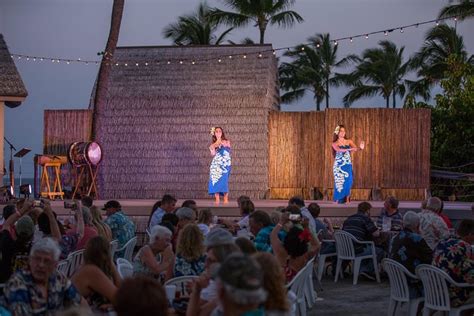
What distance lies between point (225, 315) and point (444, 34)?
31.8m

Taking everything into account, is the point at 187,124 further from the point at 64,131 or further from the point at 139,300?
the point at 139,300

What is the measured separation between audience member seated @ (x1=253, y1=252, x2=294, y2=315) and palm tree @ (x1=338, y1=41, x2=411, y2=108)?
125 ft

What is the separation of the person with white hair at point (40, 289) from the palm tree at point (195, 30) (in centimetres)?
2602

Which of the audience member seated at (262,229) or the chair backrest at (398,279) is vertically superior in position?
the audience member seated at (262,229)

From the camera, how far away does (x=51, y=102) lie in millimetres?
22047

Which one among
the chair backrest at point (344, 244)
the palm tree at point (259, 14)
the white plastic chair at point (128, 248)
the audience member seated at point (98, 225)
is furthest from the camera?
the palm tree at point (259, 14)

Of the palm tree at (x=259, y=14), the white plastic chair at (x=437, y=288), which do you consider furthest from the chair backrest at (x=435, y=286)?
the palm tree at (x=259, y=14)

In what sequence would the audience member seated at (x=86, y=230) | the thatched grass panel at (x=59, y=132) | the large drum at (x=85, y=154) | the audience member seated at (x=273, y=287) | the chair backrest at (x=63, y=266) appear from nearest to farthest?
the audience member seated at (x=273, y=287) → the chair backrest at (x=63, y=266) → the audience member seated at (x=86, y=230) → the large drum at (x=85, y=154) → the thatched grass panel at (x=59, y=132)

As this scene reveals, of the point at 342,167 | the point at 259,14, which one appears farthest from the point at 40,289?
the point at 259,14

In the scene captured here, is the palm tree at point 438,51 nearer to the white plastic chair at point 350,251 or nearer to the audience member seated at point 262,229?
the white plastic chair at point 350,251

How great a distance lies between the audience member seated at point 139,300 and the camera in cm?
303

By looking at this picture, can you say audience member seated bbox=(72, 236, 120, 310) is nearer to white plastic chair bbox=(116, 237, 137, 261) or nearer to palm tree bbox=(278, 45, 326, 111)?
white plastic chair bbox=(116, 237, 137, 261)

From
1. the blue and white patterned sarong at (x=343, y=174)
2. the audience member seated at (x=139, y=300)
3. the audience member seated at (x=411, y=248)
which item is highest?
the blue and white patterned sarong at (x=343, y=174)

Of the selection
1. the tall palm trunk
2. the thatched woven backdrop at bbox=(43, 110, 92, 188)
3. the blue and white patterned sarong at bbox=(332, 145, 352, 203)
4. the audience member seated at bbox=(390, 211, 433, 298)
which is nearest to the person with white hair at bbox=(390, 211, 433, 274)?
the audience member seated at bbox=(390, 211, 433, 298)
